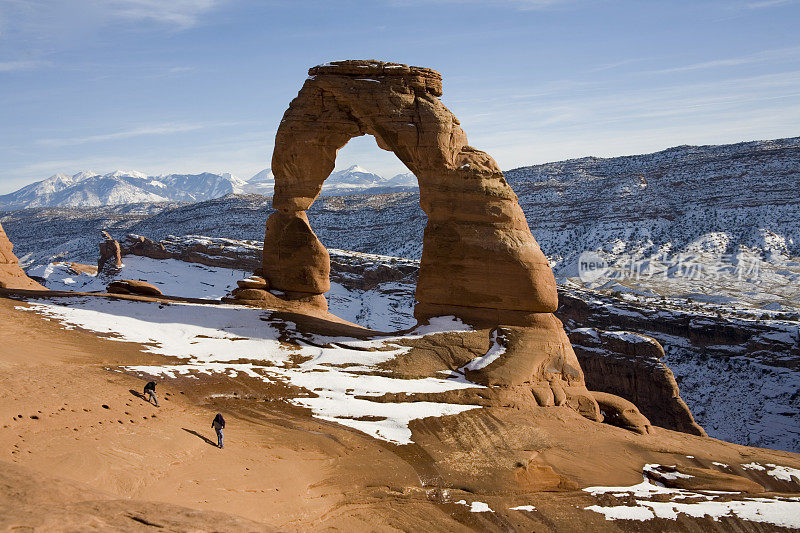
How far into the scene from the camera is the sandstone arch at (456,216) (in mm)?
22141

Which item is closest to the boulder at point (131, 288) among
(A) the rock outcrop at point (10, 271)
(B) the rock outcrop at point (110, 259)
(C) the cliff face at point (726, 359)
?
(A) the rock outcrop at point (10, 271)

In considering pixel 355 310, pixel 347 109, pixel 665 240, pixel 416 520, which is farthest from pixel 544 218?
pixel 416 520

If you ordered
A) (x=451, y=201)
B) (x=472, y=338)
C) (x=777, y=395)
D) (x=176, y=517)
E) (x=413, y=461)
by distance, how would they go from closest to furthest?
1. (x=176, y=517)
2. (x=413, y=461)
3. (x=472, y=338)
4. (x=451, y=201)
5. (x=777, y=395)

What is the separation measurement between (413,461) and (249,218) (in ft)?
336

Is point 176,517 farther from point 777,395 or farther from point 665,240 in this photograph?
point 665,240

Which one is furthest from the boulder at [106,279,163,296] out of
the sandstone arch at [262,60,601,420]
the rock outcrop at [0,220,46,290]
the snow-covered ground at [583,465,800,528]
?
the snow-covered ground at [583,465,800,528]

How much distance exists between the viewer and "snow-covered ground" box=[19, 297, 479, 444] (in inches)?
717

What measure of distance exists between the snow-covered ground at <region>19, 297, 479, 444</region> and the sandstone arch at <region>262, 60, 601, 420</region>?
1.57 m

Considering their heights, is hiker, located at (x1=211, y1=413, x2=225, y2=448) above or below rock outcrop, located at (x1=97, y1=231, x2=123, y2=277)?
below

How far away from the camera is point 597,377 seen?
36719 millimetres

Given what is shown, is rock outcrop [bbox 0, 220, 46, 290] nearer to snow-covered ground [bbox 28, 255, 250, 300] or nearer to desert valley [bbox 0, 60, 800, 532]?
desert valley [bbox 0, 60, 800, 532]

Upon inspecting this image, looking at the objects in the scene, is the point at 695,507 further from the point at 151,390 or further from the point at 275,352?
the point at 275,352

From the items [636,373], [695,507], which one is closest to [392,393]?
[695,507]

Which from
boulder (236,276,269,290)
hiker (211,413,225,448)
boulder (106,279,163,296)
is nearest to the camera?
hiker (211,413,225,448)
